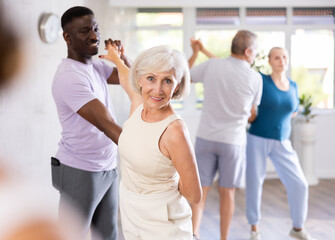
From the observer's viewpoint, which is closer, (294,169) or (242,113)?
(242,113)

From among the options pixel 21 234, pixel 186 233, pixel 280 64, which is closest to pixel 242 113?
pixel 280 64

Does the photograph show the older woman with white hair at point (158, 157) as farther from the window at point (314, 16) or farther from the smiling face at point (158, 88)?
the window at point (314, 16)

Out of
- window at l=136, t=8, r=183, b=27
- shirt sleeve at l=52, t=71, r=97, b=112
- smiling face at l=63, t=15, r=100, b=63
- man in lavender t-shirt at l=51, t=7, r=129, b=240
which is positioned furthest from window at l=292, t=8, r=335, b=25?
shirt sleeve at l=52, t=71, r=97, b=112

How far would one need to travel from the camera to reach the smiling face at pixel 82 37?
5.55 feet

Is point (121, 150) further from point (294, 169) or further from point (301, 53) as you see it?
point (301, 53)

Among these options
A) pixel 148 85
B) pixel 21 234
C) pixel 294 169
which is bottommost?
pixel 294 169

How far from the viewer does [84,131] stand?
1744 millimetres

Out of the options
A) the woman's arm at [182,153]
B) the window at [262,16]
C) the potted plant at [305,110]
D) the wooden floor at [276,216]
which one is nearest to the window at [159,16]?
the window at [262,16]

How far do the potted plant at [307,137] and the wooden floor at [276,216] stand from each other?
0.20 meters

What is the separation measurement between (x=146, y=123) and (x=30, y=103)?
0.91m

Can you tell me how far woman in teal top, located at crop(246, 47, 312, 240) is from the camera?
10.3ft

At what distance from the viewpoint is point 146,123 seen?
52.7 inches

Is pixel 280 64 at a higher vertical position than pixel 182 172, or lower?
higher

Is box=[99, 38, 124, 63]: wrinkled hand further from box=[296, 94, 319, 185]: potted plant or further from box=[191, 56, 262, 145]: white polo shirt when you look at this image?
box=[296, 94, 319, 185]: potted plant
